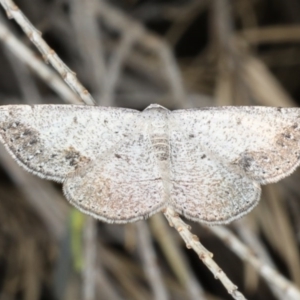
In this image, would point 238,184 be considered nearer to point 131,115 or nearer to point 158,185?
point 158,185

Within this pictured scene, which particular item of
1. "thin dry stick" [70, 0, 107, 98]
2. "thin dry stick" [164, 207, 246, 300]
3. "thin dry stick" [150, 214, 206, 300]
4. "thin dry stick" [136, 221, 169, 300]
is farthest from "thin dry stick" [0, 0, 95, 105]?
"thin dry stick" [70, 0, 107, 98]

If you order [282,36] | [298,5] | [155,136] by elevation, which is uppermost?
[298,5]

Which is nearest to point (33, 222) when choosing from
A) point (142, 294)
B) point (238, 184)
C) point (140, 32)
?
point (142, 294)

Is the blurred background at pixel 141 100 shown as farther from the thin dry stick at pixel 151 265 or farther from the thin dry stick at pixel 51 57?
the thin dry stick at pixel 51 57

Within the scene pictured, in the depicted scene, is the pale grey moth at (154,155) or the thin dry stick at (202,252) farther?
the pale grey moth at (154,155)

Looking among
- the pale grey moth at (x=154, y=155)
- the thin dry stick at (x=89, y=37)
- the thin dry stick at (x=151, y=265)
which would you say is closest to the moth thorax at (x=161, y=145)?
the pale grey moth at (x=154, y=155)

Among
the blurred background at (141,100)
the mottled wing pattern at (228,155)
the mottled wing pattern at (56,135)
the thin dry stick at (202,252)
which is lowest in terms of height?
the thin dry stick at (202,252)

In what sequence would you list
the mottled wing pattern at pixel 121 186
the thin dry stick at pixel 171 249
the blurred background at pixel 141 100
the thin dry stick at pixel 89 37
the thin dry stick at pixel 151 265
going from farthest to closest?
the thin dry stick at pixel 89 37
the blurred background at pixel 141 100
the thin dry stick at pixel 171 249
the thin dry stick at pixel 151 265
the mottled wing pattern at pixel 121 186
